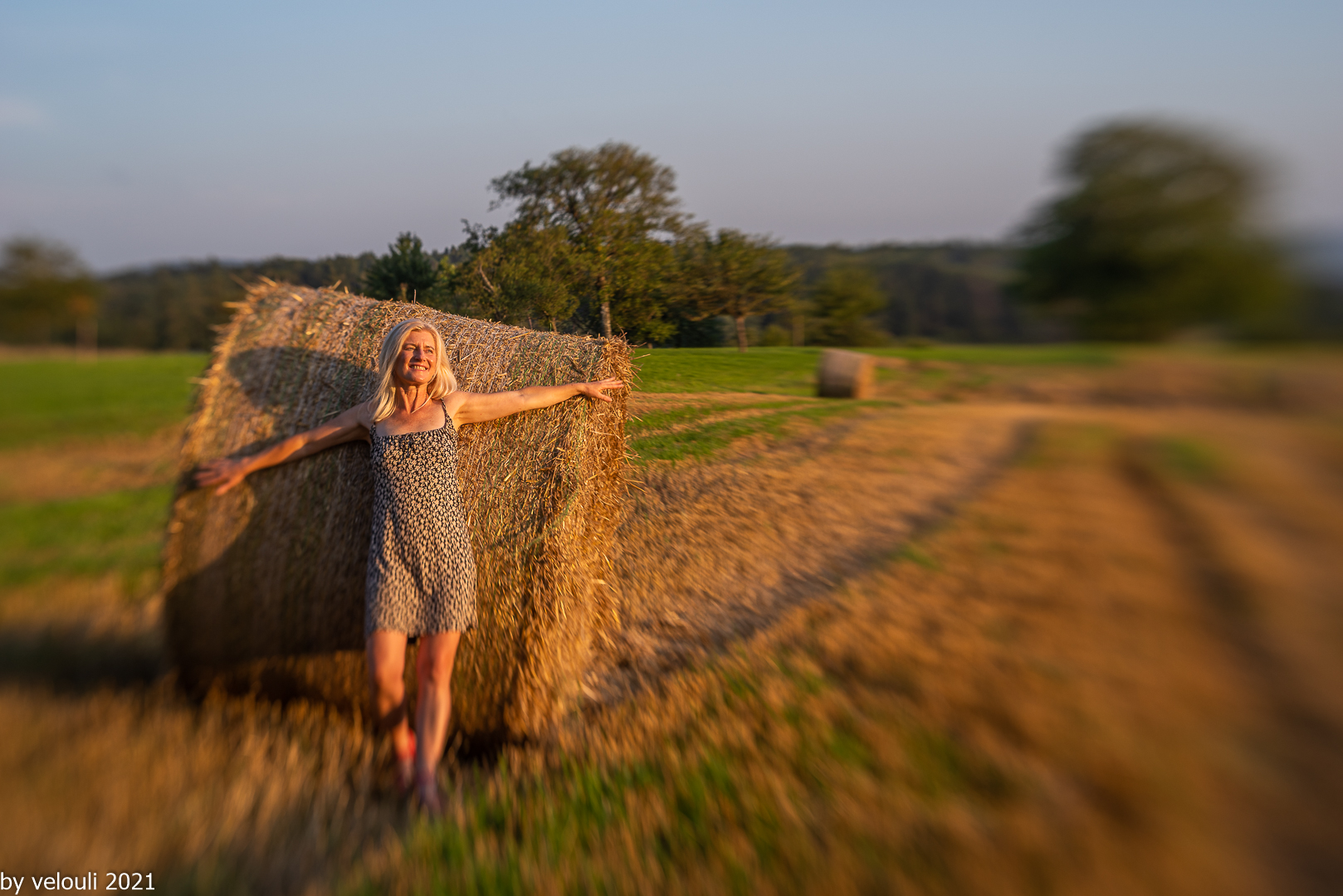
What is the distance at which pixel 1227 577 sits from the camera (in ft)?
5.74

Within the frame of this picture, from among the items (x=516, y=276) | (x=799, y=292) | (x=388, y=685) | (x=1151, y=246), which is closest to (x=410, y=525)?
(x=388, y=685)

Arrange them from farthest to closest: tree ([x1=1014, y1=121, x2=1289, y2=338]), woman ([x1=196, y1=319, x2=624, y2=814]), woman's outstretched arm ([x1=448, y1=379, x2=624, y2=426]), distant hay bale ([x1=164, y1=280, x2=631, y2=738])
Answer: woman's outstretched arm ([x1=448, y1=379, x2=624, y2=426])
distant hay bale ([x1=164, y1=280, x2=631, y2=738])
woman ([x1=196, y1=319, x2=624, y2=814])
tree ([x1=1014, y1=121, x2=1289, y2=338])

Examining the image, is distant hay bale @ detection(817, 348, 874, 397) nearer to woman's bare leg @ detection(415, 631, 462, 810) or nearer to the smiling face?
the smiling face

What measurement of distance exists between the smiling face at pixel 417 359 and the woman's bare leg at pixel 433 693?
132 centimetres

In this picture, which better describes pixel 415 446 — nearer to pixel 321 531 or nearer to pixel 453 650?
pixel 321 531

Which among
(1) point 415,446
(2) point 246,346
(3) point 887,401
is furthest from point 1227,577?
(2) point 246,346

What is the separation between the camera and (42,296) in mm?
4305

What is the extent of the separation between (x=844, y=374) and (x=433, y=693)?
4.50 meters

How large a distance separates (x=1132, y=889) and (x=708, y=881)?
4.38 feet

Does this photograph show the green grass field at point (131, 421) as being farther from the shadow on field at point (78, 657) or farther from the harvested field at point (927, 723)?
the shadow on field at point (78, 657)

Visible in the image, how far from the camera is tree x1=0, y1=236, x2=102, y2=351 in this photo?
13.7 feet

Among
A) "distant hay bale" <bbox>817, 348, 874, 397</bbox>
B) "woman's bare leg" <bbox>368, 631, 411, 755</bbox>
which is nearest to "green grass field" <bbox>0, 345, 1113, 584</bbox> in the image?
"distant hay bale" <bbox>817, 348, 874, 397</bbox>

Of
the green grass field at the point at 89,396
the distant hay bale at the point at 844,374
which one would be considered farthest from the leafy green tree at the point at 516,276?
the distant hay bale at the point at 844,374

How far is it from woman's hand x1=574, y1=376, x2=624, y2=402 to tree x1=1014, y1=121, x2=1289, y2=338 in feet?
7.30
